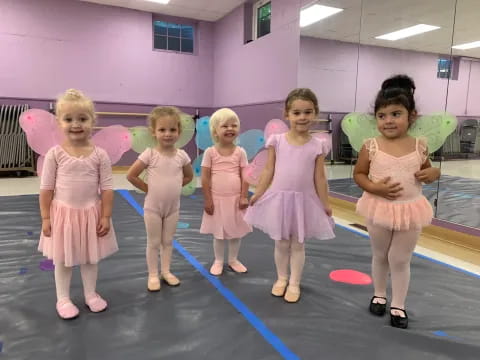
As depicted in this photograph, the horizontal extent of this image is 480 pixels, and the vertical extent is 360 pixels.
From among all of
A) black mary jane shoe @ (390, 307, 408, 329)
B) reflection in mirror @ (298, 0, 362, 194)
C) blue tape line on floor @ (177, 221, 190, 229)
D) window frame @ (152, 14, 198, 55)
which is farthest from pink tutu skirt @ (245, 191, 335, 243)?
window frame @ (152, 14, 198, 55)

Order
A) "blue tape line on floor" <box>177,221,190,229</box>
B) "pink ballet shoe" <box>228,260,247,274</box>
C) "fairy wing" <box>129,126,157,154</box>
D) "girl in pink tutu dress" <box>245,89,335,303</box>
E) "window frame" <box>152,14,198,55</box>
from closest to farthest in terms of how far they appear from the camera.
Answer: "girl in pink tutu dress" <box>245,89,335,303</box> → "fairy wing" <box>129,126,157,154</box> → "pink ballet shoe" <box>228,260,247,274</box> → "blue tape line on floor" <box>177,221,190,229</box> → "window frame" <box>152,14,198,55</box>

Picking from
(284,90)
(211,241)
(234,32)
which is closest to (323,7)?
(284,90)

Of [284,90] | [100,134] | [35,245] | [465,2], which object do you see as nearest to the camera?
[100,134]

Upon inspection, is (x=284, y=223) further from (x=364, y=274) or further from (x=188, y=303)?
(x=364, y=274)

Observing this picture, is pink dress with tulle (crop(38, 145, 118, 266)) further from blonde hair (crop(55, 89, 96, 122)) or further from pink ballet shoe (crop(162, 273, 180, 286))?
pink ballet shoe (crop(162, 273, 180, 286))

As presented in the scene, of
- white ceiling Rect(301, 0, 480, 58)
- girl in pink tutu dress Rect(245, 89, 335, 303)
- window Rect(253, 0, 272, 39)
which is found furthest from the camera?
window Rect(253, 0, 272, 39)

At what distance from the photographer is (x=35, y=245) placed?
2.70 metres

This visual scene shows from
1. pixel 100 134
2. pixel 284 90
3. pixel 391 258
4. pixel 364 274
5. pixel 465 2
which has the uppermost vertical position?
pixel 465 2

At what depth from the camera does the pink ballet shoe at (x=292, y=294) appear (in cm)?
195

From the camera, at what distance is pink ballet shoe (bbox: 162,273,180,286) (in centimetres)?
211

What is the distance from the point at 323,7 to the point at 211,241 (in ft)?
12.0

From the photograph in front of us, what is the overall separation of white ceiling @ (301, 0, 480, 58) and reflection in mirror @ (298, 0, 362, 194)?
0.05 feet

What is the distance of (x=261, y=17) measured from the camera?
6062mm

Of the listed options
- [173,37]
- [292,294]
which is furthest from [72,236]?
[173,37]
